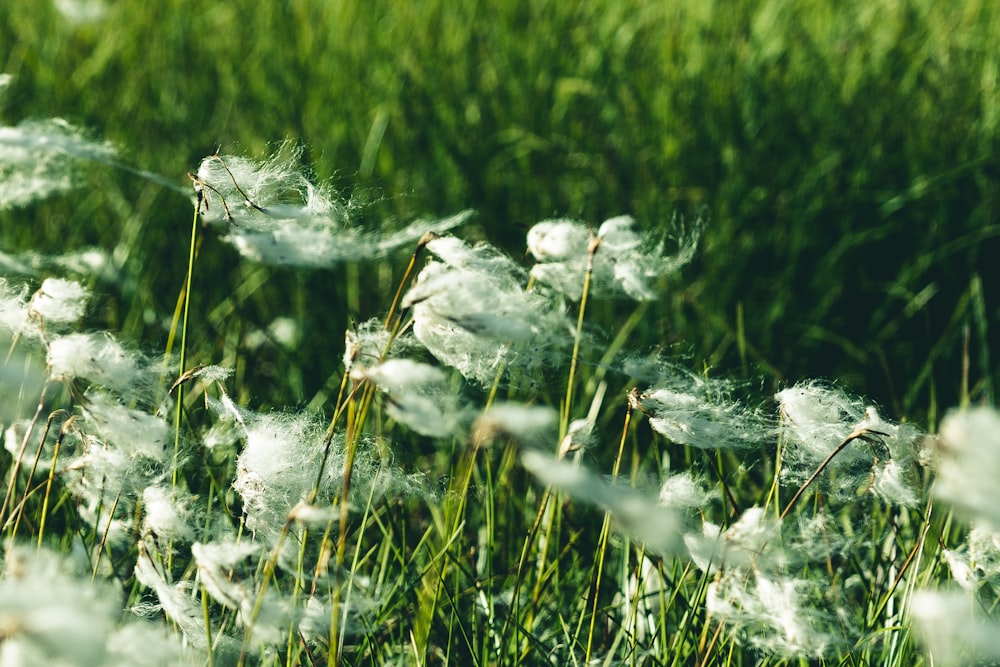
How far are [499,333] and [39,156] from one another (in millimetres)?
951

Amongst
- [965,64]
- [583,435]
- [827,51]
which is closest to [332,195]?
[583,435]

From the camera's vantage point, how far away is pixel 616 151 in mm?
3029

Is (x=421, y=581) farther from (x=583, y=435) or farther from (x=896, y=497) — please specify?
(x=896, y=497)

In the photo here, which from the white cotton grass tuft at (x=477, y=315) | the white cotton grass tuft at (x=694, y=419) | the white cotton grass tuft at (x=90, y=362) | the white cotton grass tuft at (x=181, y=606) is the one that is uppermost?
the white cotton grass tuft at (x=477, y=315)

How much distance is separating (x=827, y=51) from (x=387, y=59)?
4.58 ft

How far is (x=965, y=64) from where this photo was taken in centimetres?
318

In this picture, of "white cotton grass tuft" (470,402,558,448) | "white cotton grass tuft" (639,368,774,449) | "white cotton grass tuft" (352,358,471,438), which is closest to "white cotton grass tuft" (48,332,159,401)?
"white cotton grass tuft" (352,358,471,438)

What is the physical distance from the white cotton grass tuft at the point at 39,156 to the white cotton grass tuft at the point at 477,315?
19.5 inches

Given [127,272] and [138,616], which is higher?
[127,272]

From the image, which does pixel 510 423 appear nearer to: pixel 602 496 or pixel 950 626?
pixel 602 496

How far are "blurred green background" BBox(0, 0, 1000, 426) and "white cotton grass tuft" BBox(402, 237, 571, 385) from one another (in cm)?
105

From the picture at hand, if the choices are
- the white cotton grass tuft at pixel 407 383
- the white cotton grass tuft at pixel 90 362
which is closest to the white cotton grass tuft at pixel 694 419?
the white cotton grass tuft at pixel 407 383

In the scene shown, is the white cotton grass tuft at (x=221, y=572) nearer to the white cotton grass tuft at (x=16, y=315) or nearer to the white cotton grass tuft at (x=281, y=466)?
the white cotton grass tuft at (x=281, y=466)

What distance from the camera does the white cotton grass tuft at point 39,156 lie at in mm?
1326
